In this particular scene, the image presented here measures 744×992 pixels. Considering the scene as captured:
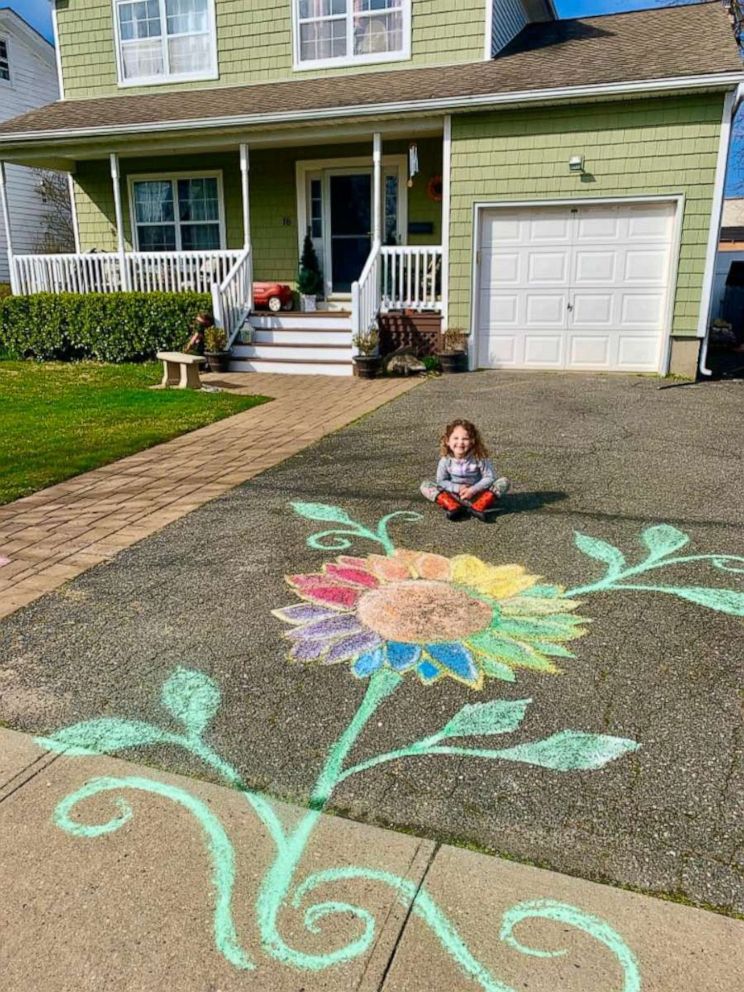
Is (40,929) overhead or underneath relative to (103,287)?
underneath

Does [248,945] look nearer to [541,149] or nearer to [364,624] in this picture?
[364,624]

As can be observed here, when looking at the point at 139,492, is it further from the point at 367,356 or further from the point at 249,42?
the point at 249,42

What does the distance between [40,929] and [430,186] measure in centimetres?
1265

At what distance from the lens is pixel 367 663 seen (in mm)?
2957

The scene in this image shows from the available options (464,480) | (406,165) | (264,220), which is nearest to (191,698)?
(464,480)

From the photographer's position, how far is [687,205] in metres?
10.3

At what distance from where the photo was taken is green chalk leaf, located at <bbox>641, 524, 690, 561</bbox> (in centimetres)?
408

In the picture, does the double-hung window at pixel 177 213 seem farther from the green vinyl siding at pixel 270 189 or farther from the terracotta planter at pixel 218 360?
the terracotta planter at pixel 218 360

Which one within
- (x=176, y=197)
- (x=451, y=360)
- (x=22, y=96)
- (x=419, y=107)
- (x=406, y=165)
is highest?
(x=22, y=96)

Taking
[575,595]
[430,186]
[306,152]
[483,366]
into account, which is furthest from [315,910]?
[306,152]

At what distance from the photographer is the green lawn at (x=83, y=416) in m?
6.22

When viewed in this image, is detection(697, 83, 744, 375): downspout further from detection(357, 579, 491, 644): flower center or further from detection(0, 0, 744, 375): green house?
detection(357, 579, 491, 644): flower center

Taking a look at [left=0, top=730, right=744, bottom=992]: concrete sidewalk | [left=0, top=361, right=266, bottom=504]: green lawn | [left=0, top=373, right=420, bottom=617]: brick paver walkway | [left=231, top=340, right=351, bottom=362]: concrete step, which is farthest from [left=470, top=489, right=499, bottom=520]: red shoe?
[left=231, top=340, right=351, bottom=362]: concrete step

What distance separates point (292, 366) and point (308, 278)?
2.43 meters
